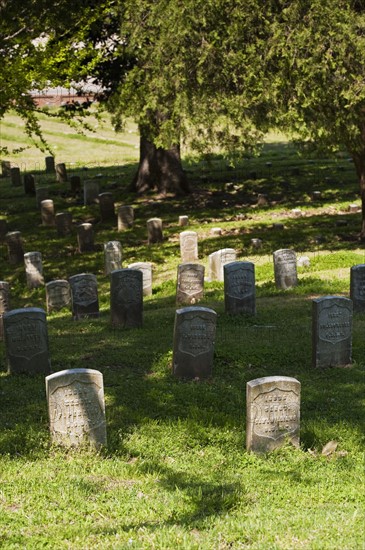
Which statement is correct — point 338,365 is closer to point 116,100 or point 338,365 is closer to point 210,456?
point 210,456

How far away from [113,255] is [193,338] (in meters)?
10.2

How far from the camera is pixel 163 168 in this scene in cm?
3269

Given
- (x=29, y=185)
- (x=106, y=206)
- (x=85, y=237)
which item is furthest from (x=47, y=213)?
(x=29, y=185)

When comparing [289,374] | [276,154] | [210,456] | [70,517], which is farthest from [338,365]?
[276,154]

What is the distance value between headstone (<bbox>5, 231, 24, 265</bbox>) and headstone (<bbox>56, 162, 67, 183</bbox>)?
494 inches

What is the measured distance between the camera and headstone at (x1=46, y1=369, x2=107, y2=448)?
32.4 ft

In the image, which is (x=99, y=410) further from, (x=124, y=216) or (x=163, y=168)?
(x=163, y=168)

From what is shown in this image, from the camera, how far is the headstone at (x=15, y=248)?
79.0 feet

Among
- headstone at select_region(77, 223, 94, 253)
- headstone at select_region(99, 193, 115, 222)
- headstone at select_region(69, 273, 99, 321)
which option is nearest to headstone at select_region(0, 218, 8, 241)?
headstone at select_region(77, 223, 94, 253)

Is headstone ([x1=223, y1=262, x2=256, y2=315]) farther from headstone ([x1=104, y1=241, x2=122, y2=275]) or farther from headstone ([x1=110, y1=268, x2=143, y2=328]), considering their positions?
headstone ([x1=104, y1=241, x2=122, y2=275])

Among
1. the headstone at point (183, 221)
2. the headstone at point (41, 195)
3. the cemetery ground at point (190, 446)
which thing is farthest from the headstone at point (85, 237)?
the headstone at point (41, 195)

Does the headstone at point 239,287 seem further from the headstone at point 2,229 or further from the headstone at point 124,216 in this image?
the headstone at point 2,229

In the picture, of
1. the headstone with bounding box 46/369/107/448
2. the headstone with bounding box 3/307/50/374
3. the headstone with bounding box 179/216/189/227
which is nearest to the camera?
the headstone with bounding box 46/369/107/448

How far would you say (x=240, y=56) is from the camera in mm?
20859
